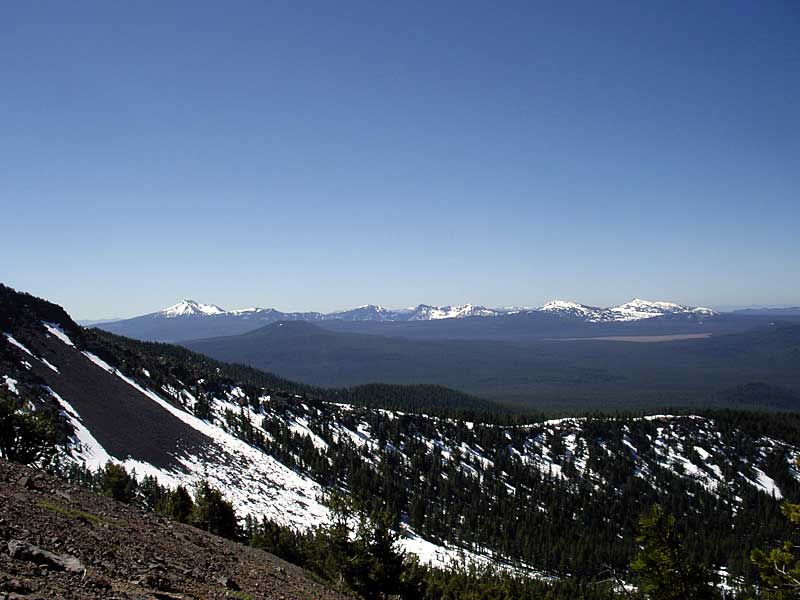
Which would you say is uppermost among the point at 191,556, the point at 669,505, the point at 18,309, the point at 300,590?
the point at 18,309

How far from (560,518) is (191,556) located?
15328 cm

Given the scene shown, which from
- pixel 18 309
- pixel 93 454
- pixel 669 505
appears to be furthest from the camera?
pixel 669 505

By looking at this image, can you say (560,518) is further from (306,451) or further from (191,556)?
(191,556)

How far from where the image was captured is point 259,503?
93.9 m

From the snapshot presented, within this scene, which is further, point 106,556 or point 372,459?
point 372,459

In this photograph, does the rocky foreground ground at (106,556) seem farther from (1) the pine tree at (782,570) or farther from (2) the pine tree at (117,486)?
(2) the pine tree at (117,486)

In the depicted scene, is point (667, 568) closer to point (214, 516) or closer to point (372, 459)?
point (214, 516)

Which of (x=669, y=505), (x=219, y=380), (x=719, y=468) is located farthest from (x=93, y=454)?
(x=719, y=468)

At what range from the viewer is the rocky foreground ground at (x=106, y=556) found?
41.8 ft

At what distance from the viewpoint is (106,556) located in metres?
16.8

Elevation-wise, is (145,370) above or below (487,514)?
above

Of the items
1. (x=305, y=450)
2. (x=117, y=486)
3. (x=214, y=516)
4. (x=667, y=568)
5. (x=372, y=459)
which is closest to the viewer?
(x=667, y=568)

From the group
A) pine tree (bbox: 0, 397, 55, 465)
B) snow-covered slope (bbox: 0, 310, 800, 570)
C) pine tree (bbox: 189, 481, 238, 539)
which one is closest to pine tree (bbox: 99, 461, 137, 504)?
pine tree (bbox: 189, 481, 238, 539)

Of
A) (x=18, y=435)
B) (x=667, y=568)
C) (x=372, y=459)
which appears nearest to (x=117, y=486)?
(x=18, y=435)
